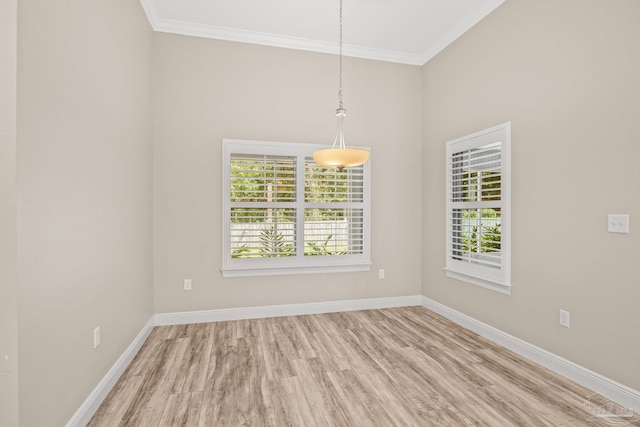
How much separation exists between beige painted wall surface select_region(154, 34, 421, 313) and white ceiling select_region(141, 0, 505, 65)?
0.43ft

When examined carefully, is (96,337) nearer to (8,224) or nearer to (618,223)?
(8,224)

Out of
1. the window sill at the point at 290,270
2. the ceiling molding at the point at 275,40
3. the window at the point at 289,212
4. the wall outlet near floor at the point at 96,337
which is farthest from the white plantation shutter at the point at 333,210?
the wall outlet near floor at the point at 96,337

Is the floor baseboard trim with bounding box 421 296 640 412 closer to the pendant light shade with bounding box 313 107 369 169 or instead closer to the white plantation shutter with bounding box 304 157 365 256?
the white plantation shutter with bounding box 304 157 365 256

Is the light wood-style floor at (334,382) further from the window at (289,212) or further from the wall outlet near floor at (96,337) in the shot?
the window at (289,212)

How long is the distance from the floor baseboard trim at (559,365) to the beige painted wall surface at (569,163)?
0.05 m

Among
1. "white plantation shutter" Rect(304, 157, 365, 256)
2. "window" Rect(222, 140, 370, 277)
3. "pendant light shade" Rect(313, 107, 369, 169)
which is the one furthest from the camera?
"white plantation shutter" Rect(304, 157, 365, 256)

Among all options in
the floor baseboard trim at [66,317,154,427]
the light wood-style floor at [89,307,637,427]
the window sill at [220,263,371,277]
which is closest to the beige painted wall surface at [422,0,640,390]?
the light wood-style floor at [89,307,637,427]

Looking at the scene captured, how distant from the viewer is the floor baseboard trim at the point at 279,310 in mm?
3512

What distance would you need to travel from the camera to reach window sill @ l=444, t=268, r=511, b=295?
2.92 meters

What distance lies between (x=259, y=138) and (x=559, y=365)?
136 inches

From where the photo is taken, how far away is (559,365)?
96.1 inches

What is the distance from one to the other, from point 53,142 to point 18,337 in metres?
0.89

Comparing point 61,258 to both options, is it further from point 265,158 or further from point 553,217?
point 553,217

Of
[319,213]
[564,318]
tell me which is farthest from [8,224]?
[564,318]
